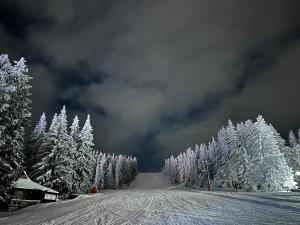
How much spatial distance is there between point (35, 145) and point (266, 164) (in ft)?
130

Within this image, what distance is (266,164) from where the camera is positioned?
150 ft

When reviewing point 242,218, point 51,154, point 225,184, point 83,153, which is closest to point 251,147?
point 225,184

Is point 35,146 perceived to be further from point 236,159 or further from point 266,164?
point 236,159

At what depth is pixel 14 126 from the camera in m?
24.7

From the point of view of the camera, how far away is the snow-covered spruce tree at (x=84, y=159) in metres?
48.2

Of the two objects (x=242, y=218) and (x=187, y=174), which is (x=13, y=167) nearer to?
(x=242, y=218)

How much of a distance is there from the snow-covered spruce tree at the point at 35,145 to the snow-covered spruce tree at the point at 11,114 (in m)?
18.2

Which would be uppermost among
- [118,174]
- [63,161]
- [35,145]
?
[118,174]

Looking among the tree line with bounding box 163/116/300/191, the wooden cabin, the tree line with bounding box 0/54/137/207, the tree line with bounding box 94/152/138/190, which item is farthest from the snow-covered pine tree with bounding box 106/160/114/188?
the wooden cabin

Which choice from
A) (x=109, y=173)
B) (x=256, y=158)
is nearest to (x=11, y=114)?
(x=256, y=158)

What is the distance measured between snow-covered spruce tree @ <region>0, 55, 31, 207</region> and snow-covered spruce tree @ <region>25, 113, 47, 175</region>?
18245 mm

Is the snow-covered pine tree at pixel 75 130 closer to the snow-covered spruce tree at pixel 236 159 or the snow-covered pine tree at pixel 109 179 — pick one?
the snow-covered spruce tree at pixel 236 159

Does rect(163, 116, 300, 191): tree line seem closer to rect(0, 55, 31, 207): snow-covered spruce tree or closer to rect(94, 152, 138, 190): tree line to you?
rect(0, 55, 31, 207): snow-covered spruce tree

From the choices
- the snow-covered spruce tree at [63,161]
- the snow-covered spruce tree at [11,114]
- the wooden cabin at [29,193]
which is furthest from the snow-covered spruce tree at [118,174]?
the snow-covered spruce tree at [11,114]
